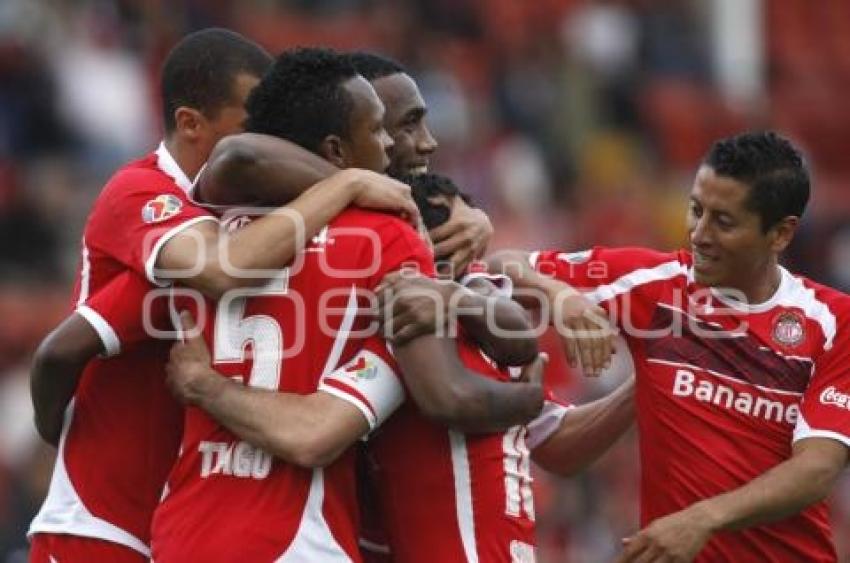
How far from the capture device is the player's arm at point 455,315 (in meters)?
5.55

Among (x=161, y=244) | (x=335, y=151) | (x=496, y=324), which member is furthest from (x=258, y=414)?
(x=335, y=151)

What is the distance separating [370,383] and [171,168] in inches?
44.1

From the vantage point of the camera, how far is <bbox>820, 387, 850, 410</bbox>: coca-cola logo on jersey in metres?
6.36

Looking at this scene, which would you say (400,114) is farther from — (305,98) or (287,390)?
(287,390)

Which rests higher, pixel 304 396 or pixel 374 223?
pixel 374 223

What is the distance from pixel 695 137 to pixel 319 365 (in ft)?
41.1

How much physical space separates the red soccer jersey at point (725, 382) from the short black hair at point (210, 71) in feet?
4.34

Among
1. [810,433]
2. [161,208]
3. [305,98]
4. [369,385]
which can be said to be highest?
[305,98]

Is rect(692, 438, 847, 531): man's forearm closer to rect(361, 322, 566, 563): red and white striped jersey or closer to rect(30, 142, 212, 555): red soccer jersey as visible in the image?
rect(361, 322, 566, 563): red and white striped jersey

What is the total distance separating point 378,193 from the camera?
224 inches

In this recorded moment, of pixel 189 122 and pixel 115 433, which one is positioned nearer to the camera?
pixel 115 433

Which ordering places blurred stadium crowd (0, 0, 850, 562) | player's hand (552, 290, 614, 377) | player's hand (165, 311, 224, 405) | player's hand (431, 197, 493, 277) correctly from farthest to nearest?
blurred stadium crowd (0, 0, 850, 562) < player's hand (552, 290, 614, 377) < player's hand (431, 197, 493, 277) < player's hand (165, 311, 224, 405)

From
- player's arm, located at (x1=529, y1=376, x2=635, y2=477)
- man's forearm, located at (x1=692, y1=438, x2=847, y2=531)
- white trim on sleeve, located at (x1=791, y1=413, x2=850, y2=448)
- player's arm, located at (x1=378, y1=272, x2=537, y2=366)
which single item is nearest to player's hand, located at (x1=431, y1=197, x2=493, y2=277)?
player's arm, located at (x1=378, y1=272, x2=537, y2=366)

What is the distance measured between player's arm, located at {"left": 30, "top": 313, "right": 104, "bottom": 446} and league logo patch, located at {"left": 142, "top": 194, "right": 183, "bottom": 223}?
0.35 m
